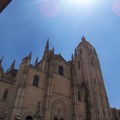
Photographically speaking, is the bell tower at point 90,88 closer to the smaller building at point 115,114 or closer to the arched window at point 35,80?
the smaller building at point 115,114

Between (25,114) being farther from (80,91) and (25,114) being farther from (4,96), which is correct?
(80,91)

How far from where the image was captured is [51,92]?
2494cm

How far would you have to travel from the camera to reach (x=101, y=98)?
34438mm

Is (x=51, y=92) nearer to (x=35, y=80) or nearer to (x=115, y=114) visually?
(x=35, y=80)

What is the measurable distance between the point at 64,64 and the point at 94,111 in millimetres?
12714

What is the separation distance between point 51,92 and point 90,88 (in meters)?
13.1

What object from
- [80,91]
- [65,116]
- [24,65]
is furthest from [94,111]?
[24,65]

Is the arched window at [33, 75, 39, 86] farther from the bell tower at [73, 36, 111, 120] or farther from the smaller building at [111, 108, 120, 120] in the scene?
the smaller building at [111, 108, 120, 120]

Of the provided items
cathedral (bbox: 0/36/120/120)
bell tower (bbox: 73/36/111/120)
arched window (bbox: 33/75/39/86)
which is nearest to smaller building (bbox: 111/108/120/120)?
cathedral (bbox: 0/36/120/120)

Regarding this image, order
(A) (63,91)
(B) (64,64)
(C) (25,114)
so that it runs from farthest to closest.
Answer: (B) (64,64), (A) (63,91), (C) (25,114)

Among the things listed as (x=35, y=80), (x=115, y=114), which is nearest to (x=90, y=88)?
(x=115, y=114)

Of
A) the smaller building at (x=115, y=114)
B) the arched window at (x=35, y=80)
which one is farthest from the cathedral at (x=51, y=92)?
the smaller building at (x=115, y=114)

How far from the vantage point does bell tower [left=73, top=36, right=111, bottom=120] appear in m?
29.3

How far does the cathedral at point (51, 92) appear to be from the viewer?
21.5 metres
